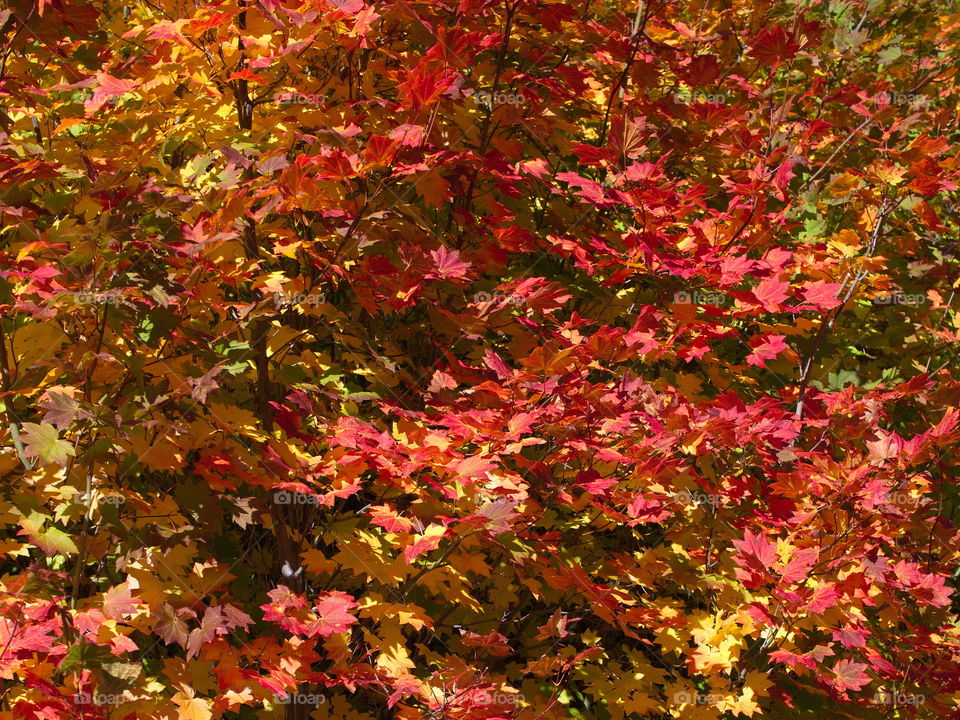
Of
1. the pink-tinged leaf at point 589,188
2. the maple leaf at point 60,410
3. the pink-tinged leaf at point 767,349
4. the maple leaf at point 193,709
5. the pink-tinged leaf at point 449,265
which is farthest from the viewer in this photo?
the pink-tinged leaf at point 767,349

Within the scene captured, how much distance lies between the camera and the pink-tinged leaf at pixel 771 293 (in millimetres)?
2848

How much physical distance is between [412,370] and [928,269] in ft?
8.62

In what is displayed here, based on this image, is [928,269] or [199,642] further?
[928,269]

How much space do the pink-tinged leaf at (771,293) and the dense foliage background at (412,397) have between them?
11mm

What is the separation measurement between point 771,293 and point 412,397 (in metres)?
1.27

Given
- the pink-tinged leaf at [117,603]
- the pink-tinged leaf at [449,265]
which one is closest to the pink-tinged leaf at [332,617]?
the pink-tinged leaf at [117,603]

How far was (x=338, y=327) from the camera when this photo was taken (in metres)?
2.97

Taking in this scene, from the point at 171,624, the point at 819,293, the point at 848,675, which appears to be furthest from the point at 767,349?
the point at 171,624

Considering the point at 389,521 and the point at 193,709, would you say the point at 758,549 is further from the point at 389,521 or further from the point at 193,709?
the point at 193,709

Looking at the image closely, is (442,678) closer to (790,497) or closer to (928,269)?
(790,497)

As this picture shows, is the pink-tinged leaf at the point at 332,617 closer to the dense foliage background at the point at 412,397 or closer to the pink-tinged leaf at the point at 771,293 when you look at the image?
the dense foliage background at the point at 412,397

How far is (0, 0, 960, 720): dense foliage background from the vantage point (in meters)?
2.36

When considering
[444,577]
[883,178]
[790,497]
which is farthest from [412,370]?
[883,178]

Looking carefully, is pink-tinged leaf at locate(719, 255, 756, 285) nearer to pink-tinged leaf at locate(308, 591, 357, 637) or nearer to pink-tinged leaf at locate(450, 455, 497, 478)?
pink-tinged leaf at locate(450, 455, 497, 478)
